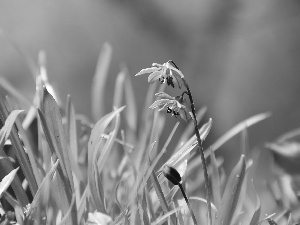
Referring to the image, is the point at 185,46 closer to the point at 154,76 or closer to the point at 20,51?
the point at 20,51

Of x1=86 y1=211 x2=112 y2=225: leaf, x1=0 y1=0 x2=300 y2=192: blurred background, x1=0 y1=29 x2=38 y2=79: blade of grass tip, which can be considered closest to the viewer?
x1=86 y1=211 x2=112 y2=225: leaf

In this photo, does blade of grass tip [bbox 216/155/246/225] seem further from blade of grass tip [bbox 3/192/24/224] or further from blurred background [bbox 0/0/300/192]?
blurred background [bbox 0/0/300/192]

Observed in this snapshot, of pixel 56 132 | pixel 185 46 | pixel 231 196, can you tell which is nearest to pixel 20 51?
pixel 56 132

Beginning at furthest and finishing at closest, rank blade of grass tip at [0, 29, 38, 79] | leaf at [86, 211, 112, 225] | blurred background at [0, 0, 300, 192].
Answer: blurred background at [0, 0, 300, 192]
blade of grass tip at [0, 29, 38, 79]
leaf at [86, 211, 112, 225]

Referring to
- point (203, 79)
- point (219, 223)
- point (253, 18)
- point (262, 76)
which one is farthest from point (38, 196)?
point (262, 76)

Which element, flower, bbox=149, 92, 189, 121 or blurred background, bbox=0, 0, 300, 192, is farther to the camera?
blurred background, bbox=0, 0, 300, 192

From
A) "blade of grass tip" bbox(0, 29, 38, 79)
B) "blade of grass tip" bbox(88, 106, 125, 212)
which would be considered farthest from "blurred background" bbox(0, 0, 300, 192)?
"blade of grass tip" bbox(88, 106, 125, 212)
